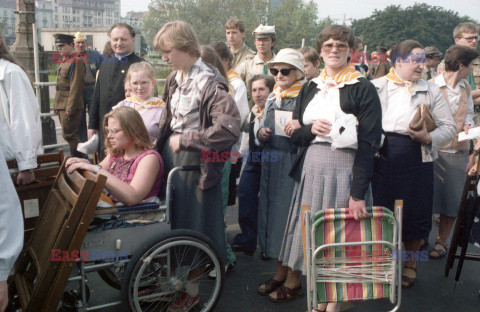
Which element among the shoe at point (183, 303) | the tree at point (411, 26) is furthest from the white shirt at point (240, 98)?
the tree at point (411, 26)

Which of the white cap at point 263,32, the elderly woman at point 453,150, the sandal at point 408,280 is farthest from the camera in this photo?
the white cap at point 263,32

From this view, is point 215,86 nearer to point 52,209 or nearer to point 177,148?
point 177,148

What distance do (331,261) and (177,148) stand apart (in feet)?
3.69

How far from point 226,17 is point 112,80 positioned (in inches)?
3187

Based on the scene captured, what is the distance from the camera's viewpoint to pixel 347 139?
8.75 ft

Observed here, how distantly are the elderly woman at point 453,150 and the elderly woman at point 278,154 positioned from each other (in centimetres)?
163

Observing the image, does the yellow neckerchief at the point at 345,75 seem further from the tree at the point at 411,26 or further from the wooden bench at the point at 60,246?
the tree at the point at 411,26

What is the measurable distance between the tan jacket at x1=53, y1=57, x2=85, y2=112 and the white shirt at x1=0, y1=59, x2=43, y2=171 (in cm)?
397

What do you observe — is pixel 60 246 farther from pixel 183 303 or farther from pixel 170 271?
pixel 183 303

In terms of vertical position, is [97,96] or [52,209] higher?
[97,96]

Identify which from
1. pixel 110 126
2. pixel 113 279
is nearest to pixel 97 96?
pixel 110 126

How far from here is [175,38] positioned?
9.78 ft

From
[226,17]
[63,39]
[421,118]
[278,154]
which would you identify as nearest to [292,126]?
[278,154]

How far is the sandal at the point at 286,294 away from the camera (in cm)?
347
